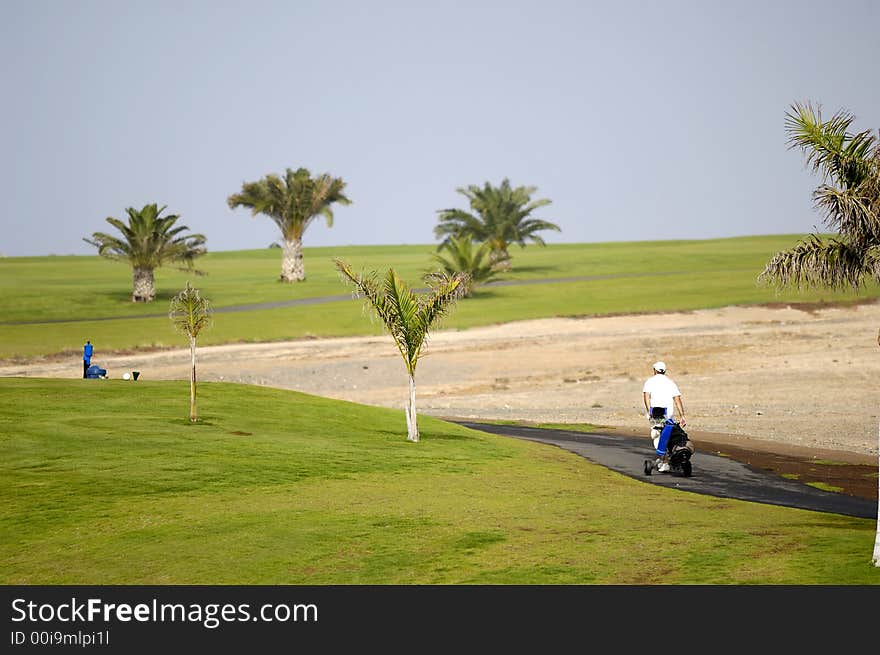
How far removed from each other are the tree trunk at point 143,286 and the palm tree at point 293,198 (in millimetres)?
14876

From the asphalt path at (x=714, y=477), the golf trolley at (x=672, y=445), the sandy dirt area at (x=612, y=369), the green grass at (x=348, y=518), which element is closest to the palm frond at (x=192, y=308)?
the green grass at (x=348, y=518)

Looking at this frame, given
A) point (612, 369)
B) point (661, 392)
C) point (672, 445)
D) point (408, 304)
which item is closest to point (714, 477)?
point (672, 445)

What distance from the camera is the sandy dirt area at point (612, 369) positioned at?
1435 inches

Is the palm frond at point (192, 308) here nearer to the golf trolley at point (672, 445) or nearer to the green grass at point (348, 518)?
the green grass at point (348, 518)

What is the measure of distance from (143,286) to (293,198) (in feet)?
59.6

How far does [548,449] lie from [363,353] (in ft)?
99.9

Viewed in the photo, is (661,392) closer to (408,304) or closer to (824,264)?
(824,264)

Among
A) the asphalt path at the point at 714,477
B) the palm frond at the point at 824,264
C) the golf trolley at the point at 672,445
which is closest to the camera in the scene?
the palm frond at the point at 824,264

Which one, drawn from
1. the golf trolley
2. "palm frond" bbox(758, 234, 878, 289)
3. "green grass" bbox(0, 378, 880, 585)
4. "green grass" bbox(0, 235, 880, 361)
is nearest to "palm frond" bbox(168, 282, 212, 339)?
"green grass" bbox(0, 378, 880, 585)

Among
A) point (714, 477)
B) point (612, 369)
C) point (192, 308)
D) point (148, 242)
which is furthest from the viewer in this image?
point (148, 242)

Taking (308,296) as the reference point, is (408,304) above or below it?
below

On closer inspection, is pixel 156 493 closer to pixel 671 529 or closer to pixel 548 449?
pixel 671 529

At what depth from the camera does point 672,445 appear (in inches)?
826

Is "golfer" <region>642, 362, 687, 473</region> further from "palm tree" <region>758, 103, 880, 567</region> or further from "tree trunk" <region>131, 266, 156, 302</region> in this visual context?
"tree trunk" <region>131, 266, 156, 302</region>
